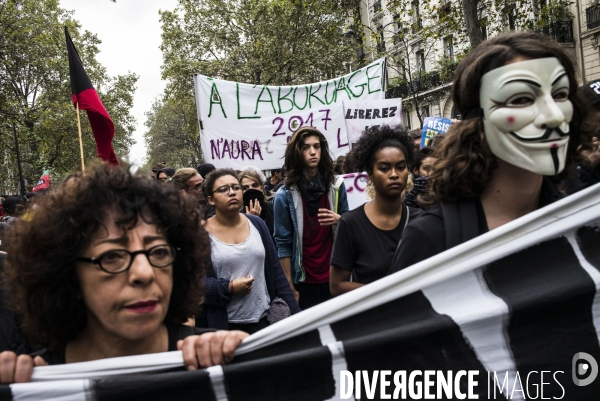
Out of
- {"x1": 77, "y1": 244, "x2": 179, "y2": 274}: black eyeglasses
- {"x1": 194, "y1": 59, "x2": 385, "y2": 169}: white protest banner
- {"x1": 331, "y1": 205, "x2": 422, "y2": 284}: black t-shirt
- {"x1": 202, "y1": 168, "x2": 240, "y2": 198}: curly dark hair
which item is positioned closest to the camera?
{"x1": 77, "y1": 244, "x2": 179, "y2": 274}: black eyeglasses

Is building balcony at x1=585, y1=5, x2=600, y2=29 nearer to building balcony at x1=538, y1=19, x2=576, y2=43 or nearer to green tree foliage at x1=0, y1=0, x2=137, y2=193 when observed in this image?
building balcony at x1=538, y1=19, x2=576, y2=43

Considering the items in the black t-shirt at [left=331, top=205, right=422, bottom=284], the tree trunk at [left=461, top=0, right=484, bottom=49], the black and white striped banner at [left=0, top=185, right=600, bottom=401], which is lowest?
the black and white striped banner at [left=0, top=185, right=600, bottom=401]

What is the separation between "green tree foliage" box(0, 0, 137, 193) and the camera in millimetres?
23312

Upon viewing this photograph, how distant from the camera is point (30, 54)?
21312mm

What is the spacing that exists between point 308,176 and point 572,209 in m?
2.87

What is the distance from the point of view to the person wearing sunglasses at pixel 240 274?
11.7ft

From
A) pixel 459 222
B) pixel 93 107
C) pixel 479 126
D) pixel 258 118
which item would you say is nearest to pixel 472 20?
pixel 258 118

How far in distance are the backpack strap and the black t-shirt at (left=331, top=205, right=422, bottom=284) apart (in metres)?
1.24

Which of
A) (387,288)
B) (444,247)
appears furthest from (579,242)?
(387,288)

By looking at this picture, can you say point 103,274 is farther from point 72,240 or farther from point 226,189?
point 226,189

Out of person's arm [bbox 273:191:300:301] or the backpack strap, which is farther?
person's arm [bbox 273:191:300:301]

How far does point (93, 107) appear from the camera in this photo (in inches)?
244

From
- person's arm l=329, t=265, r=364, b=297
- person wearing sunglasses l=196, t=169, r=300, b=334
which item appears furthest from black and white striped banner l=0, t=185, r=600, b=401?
person wearing sunglasses l=196, t=169, r=300, b=334

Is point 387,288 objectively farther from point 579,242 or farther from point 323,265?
point 323,265
